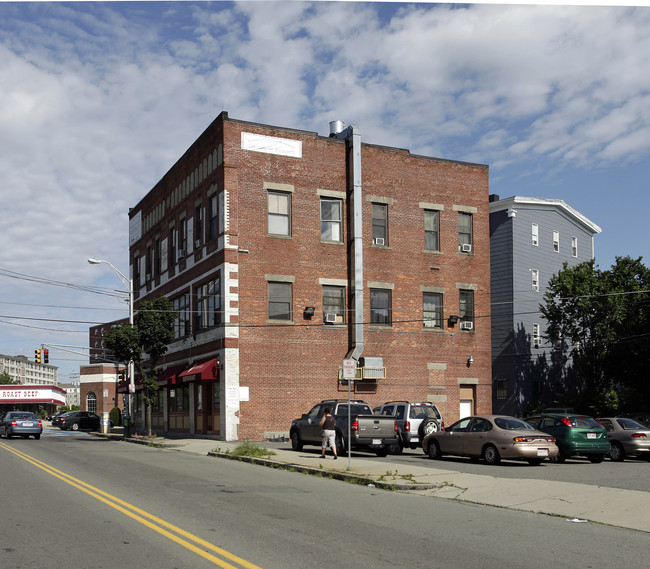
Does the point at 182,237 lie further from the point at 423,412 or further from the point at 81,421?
the point at 81,421

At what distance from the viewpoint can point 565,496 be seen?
1334cm

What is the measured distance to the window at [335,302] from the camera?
1351 inches

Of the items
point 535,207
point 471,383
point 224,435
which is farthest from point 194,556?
point 535,207

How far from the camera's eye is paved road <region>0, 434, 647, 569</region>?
26.8 feet

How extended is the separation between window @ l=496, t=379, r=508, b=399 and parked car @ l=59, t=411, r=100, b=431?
100ft

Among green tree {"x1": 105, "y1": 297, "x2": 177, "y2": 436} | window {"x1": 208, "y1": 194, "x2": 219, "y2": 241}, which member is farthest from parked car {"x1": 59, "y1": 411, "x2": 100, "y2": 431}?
window {"x1": 208, "y1": 194, "x2": 219, "y2": 241}

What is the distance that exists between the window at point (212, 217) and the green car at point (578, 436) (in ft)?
59.9

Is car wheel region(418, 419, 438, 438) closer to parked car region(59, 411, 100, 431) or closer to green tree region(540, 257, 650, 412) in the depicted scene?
green tree region(540, 257, 650, 412)

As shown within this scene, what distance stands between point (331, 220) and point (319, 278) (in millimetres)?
2868

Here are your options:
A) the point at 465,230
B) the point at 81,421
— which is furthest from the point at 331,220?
the point at 81,421

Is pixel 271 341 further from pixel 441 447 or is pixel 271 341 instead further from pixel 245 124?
pixel 441 447

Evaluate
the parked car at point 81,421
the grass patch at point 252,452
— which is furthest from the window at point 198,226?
the parked car at point 81,421

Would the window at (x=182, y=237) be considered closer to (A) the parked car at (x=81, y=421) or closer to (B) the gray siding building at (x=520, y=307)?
(B) the gray siding building at (x=520, y=307)

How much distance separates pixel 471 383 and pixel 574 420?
14.9 meters
